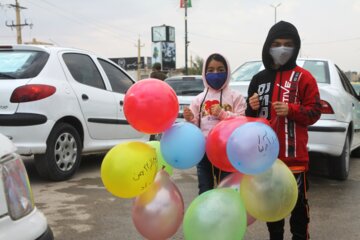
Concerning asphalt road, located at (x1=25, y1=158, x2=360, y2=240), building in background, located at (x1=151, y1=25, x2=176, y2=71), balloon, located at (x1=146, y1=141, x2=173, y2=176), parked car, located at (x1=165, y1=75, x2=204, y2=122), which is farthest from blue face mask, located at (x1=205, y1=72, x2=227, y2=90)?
building in background, located at (x1=151, y1=25, x2=176, y2=71)

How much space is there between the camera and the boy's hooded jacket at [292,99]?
9.73ft

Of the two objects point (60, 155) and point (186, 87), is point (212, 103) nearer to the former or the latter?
point (60, 155)

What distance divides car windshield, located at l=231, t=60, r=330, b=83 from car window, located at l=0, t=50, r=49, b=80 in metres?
2.57

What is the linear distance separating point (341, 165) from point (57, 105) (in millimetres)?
3508

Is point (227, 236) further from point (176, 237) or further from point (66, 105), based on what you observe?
point (66, 105)

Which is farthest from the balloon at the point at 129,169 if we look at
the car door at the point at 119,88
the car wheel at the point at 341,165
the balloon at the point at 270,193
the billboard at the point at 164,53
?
the billboard at the point at 164,53

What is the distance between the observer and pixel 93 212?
15.0ft

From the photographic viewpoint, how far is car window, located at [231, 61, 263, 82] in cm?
647

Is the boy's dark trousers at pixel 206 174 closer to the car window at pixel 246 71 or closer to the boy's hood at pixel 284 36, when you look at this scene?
the boy's hood at pixel 284 36

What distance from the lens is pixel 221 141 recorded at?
262cm

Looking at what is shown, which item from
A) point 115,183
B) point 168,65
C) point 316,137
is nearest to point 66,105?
point 316,137

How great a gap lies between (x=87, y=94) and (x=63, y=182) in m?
1.19

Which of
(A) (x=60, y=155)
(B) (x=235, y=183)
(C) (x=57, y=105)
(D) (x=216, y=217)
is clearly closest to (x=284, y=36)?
(B) (x=235, y=183)

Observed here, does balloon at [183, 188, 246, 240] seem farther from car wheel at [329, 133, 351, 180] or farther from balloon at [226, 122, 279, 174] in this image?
car wheel at [329, 133, 351, 180]
